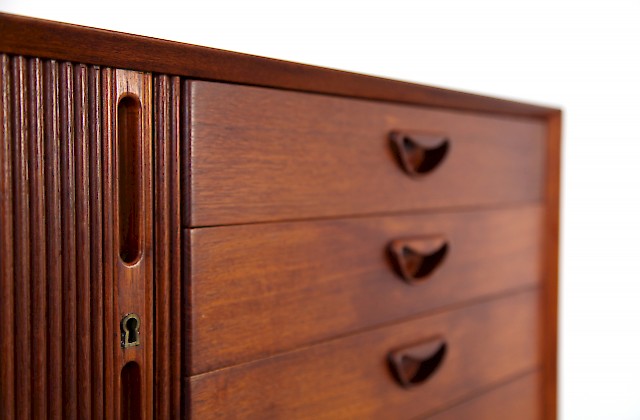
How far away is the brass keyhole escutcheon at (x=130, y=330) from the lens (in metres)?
0.51

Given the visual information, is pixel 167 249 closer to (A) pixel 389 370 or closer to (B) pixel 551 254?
(A) pixel 389 370

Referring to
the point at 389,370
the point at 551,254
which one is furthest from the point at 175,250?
the point at 551,254

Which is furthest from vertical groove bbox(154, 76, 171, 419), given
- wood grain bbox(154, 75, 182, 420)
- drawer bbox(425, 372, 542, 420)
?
drawer bbox(425, 372, 542, 420)

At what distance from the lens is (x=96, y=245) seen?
486 millimetres

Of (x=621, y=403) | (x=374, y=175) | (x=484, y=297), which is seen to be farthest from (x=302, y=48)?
(x=621, y=403)

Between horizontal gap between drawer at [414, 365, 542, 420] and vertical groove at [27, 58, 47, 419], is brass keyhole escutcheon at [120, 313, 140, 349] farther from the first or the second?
horizontal gap between drawer at [414, 365, 542, 420]

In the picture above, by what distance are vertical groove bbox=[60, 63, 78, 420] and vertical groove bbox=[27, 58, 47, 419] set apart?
15mm

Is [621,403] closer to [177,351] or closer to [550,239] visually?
[550,239]

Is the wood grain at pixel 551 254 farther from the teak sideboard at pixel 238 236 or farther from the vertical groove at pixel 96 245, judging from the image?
the vertical groove at pixel 96 245

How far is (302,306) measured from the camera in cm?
65

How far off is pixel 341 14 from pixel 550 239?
51cm

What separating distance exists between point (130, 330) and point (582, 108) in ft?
3.26

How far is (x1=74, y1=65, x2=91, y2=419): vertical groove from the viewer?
1.56 ft

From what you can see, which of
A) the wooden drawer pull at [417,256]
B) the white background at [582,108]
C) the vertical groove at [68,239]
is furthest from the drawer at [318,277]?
the white background at [582,108]
